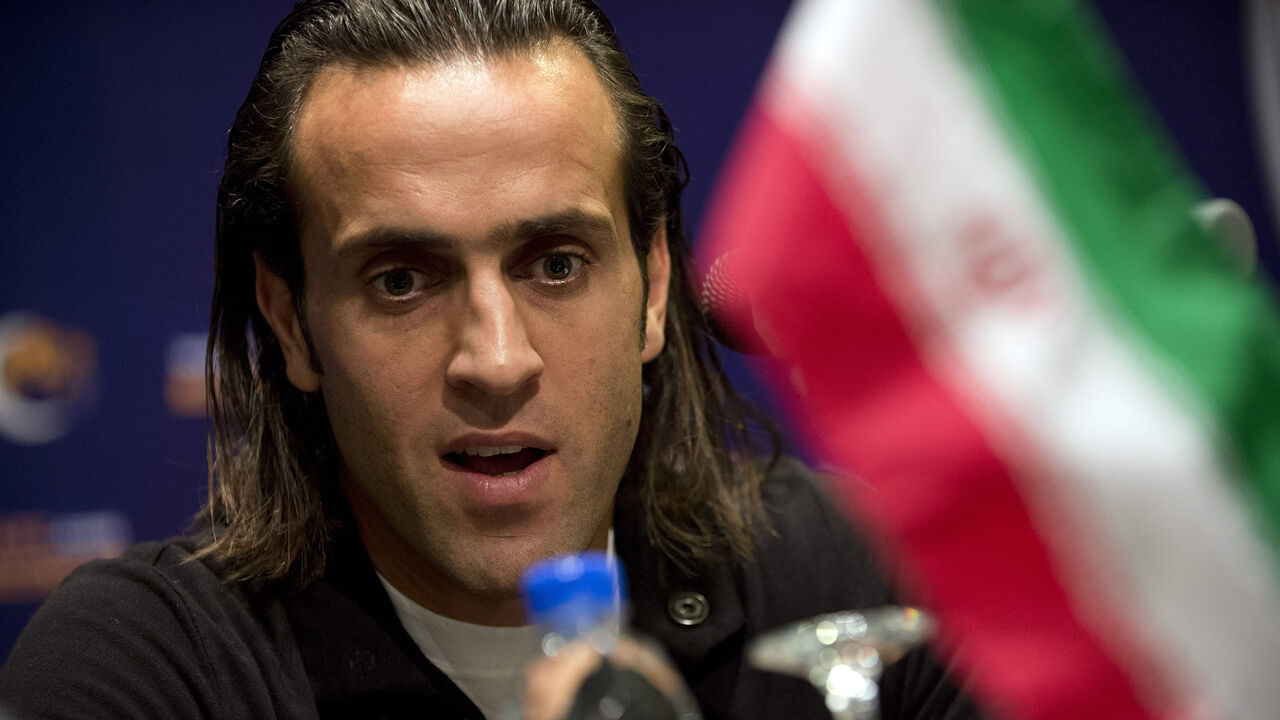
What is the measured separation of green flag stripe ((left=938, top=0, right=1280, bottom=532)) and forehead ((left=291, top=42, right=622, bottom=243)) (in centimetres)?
64

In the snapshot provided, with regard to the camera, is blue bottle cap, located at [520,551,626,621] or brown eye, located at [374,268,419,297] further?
brown eye, located at [374,268,419,297]

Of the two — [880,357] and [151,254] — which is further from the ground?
[880,357]

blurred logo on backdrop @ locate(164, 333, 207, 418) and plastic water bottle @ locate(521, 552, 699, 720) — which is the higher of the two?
plastic water bottle @ locate(521, 552, 699, 720)

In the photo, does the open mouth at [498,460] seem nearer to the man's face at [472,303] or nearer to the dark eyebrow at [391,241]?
the man's face at [472,303]

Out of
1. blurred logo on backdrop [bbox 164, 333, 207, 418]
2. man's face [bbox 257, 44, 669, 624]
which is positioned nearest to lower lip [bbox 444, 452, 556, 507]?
man's face [bbox 257, 44, 669, 624]

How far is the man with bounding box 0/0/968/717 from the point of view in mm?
1468

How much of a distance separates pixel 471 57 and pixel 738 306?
1.58ft

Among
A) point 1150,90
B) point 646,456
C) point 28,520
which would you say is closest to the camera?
point 646,456

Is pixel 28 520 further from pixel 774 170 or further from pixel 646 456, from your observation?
pixel 774 170

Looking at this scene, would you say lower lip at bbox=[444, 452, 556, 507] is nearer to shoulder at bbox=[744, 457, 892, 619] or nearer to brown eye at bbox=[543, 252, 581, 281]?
brown eye at bbox=[543, 252, 581, 281]

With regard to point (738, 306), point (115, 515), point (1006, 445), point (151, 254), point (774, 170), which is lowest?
point (115, 515)

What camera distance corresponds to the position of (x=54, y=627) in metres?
1.63

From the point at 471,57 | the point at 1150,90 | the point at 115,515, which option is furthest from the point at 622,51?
the point at 1150,90

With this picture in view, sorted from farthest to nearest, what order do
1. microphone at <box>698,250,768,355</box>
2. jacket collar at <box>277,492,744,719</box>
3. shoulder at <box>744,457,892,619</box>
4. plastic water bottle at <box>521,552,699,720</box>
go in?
shoulder at <box>744,457,892,619</box> < jacket collar at <box>277,492,744,719</box> < microphone at <box>698,250,768,355</box> < plastic water bottle at <box>521,552,699,720</box>
